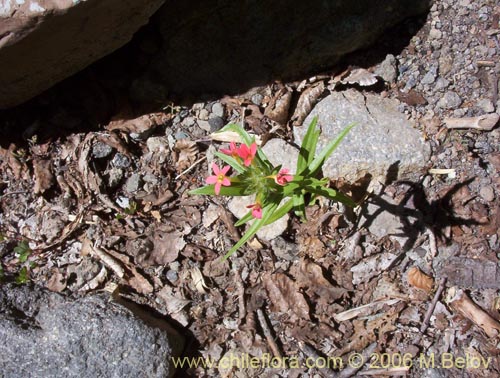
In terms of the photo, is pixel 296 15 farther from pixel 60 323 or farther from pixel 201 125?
pixel 60 323

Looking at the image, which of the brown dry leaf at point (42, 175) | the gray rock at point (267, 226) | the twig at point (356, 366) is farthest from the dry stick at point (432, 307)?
the brown dry leaf at point (42, 175)

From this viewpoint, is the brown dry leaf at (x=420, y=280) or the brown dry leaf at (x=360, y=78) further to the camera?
the brown dry leaf at (x=360, y=78)

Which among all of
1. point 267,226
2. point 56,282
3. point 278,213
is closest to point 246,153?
point 278,213

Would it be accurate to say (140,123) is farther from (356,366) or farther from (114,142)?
(356,366)

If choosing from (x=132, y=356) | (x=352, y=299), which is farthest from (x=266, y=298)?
(x=132, y=356)

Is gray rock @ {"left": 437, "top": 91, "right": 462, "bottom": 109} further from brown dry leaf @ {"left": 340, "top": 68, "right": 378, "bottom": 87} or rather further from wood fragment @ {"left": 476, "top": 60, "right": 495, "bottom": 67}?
brown dry leaf @ {"left": 340, "top": 68, "right": 378, "bottom": 87}

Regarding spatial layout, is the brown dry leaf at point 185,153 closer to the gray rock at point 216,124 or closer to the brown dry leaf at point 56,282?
the gray rock at point 216,124

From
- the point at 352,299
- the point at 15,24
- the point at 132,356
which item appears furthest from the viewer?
the point at 352,299
